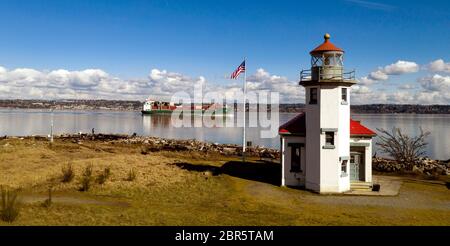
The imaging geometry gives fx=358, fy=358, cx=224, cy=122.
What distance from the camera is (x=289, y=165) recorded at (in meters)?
22.0

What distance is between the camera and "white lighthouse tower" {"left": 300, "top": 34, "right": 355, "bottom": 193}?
2019cm

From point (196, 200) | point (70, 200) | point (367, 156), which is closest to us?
point (70, 200)

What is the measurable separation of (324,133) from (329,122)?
682mm

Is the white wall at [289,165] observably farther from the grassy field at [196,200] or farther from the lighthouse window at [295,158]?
the grassy field at [196,200]

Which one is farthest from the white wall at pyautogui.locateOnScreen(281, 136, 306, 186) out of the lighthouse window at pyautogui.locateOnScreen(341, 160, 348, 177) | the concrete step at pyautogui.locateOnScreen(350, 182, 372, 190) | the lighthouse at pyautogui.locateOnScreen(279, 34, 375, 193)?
the concrete step at pyautogui.locateOnScreen(350, 182, 372, 190)

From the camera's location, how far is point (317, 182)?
2048 centimetres

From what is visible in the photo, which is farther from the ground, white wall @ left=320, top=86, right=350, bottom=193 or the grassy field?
white wall @ left=320, top=86, right=350, bottom=193

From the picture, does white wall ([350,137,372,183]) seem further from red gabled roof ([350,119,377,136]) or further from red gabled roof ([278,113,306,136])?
red gabled roof ([278,113,306,136])

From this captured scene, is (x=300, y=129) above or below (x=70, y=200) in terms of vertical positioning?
above

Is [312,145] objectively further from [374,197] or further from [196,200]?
[196,200]

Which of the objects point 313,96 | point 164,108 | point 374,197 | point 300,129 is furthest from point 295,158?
point 164,108

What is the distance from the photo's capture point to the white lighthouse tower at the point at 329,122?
66.2ft
